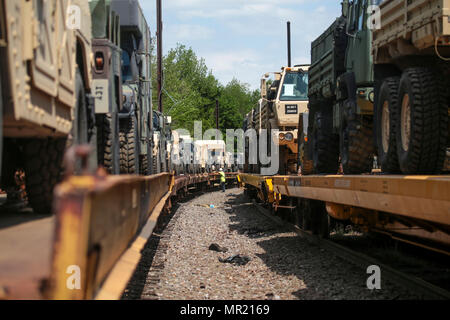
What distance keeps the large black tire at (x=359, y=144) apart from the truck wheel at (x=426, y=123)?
250 centimetres

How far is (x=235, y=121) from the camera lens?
89625mm

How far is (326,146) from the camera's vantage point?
11414 mm

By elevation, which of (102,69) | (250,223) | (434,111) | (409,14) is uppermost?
(409,14)

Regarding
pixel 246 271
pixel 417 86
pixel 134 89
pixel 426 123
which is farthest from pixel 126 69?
pixel 426 123

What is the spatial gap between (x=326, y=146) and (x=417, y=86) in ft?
15.9

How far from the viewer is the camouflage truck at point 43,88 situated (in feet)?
11.9

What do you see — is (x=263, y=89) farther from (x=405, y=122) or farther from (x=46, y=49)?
(x=46, y=49)

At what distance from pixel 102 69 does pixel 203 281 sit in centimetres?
307

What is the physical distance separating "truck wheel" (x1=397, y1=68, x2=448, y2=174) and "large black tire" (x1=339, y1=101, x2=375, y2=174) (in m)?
2.50

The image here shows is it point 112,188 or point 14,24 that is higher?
point 14,24

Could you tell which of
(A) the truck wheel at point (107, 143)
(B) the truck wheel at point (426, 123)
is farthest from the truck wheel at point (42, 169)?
(B) the truck wheel at point (426, 123)

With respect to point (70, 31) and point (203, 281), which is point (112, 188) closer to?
point (70, 31)

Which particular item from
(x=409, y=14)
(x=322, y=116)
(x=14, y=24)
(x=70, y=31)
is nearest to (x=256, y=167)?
(x=322, y=116)
